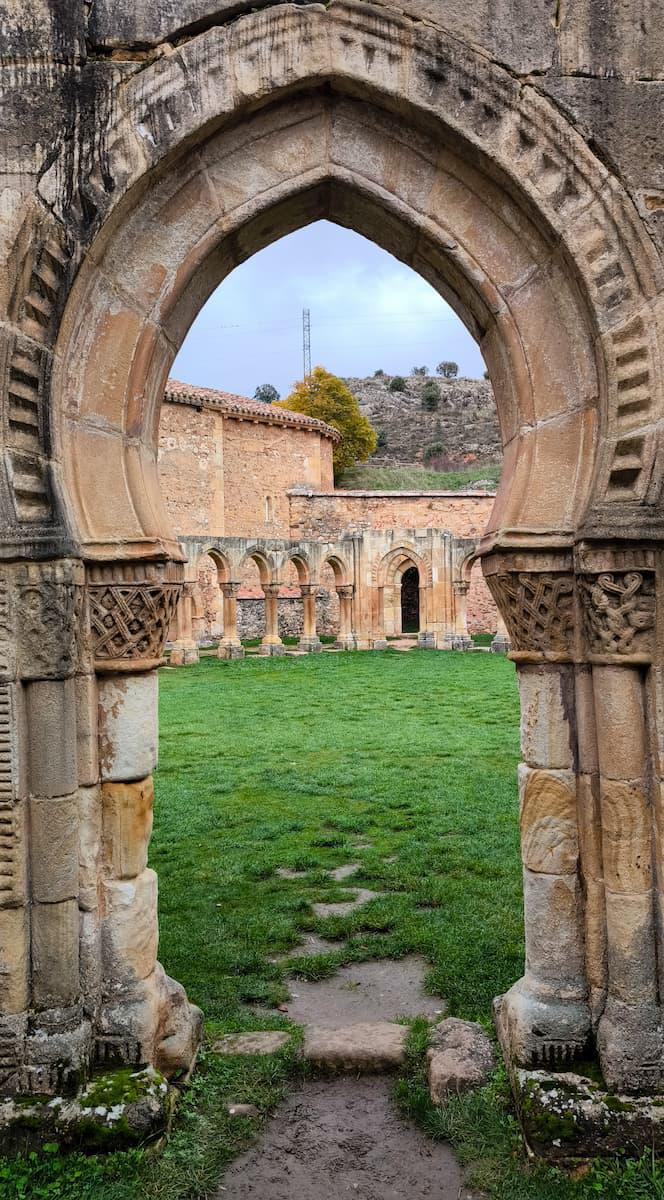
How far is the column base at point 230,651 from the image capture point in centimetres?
2334

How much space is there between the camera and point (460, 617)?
85.0ft

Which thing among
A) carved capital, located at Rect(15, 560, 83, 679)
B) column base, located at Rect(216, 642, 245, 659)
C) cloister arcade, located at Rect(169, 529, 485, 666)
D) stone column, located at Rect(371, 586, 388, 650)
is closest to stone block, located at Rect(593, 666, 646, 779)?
carved capital, located at Rect(15, 560, 83, 679)

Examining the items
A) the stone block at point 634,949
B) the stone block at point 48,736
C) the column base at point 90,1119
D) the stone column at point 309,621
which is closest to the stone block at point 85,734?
the stone block at point 48,736

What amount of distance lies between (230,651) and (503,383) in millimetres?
20439

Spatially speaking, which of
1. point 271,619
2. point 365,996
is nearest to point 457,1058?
point 365,996

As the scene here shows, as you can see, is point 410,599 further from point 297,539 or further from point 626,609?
point 626,609

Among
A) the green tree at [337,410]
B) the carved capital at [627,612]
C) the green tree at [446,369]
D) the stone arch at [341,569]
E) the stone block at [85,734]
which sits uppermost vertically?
the green tree at [446,369]

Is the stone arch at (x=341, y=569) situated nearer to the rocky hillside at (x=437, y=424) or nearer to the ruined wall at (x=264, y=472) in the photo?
the ruined wall at (x=264, y=472)

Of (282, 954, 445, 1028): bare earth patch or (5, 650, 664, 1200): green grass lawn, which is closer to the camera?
(5, 650, 664, 1200): green grass lawn

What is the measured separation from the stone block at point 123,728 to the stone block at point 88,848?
0.11m

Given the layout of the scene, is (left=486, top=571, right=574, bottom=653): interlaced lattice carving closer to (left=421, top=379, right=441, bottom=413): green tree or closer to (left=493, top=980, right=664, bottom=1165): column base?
(left=493, top=980, right=664, bottom=1165): column base

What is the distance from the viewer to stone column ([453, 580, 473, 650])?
25.4 meters

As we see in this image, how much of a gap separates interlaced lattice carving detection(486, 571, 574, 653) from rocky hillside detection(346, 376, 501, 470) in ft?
166

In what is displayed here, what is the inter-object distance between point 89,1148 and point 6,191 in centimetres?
350
